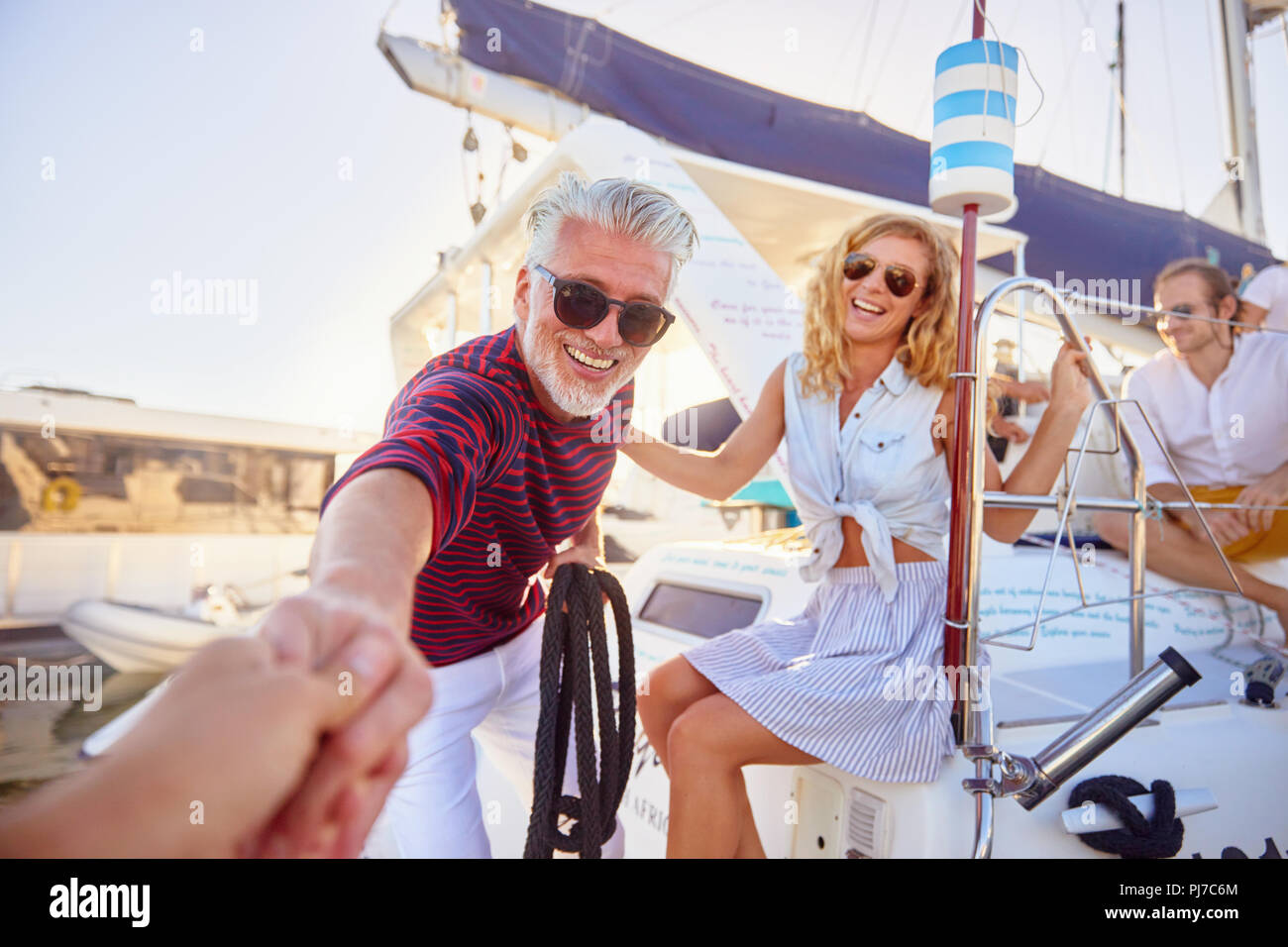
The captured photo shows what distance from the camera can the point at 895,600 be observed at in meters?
1.86

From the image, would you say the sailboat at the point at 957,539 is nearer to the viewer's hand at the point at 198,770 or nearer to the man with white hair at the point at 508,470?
the man with white hair at the point at 508,470

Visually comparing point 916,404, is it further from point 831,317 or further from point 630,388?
point 630,388

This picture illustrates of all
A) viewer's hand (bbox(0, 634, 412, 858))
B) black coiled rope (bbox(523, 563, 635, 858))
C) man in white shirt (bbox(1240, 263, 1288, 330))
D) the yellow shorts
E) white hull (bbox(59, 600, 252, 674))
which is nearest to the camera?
viewer's hand (bbox(0, 634, 412, 858))

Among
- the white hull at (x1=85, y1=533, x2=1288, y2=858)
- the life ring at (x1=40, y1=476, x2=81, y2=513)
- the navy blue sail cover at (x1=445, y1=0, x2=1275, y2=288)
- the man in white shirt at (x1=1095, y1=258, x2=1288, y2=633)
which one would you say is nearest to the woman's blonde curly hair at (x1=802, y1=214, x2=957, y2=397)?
the white hull at (x1=85, y1=533, x2=1288, y2=858)

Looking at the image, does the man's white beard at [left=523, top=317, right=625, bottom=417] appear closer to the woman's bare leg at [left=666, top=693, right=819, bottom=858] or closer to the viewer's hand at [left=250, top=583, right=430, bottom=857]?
the woman's bare leg at [left=666, top=693, right=819, bottom=858]

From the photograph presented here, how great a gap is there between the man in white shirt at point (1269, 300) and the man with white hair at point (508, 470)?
295 centimetres

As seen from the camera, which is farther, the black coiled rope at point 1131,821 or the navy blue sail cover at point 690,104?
the navy blue sail cover at point 690,104

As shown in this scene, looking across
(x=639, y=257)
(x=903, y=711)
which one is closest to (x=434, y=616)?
(x=639, y=257)

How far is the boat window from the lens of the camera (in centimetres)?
272

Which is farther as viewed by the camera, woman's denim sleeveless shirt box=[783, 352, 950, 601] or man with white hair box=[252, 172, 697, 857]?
woman's denim sleeveless shirt box=[783, 352, 950, 601]

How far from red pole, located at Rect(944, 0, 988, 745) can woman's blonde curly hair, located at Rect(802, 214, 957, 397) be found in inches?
16.4

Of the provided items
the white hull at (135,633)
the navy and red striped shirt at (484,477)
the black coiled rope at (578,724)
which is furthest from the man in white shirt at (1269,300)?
the white hull at (135,633)

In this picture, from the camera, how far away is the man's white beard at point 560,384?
1539 millimetres
